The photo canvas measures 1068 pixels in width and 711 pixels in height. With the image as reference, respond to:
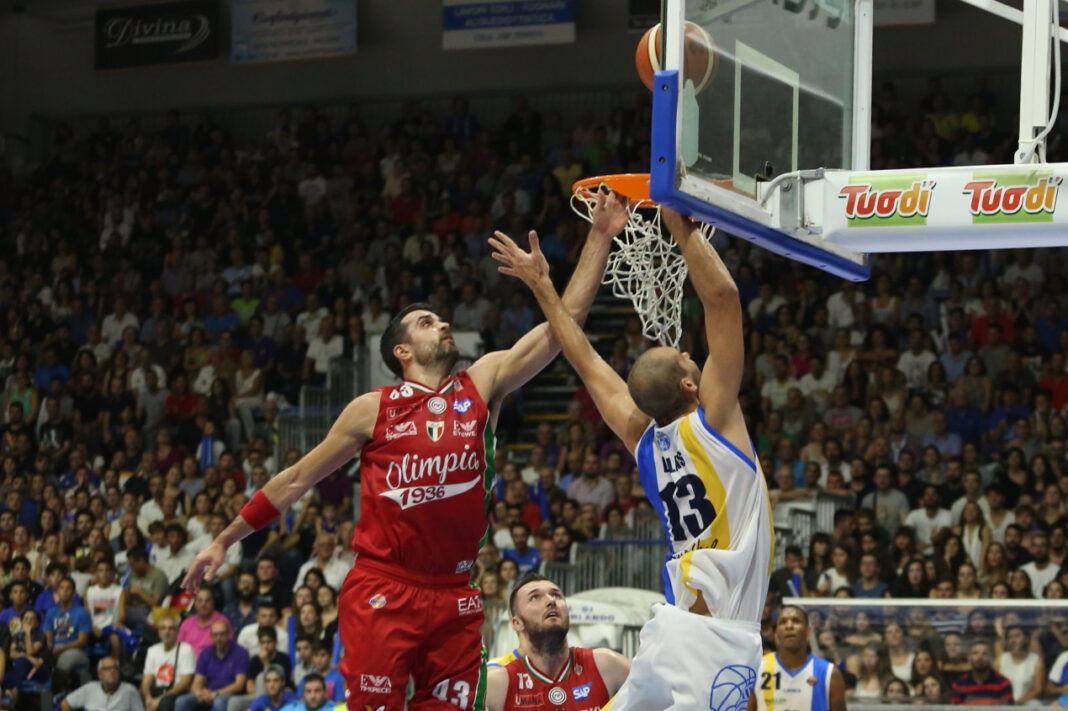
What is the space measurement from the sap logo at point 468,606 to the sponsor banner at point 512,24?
1500 cm

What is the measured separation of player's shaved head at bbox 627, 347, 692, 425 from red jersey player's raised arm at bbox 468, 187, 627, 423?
64 centimetres

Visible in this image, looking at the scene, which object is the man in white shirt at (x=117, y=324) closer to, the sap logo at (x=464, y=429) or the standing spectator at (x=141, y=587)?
the standing spectator at (x=141, y=587)

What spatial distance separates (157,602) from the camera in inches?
569

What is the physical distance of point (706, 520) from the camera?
5402mm

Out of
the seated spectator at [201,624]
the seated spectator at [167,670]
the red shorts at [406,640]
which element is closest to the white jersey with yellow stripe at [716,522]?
the red shorts at [406,640]

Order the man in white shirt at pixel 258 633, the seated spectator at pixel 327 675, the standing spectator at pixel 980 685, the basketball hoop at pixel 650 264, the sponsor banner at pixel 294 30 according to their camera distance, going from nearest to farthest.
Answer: the basketball hoop at pixel 650 264
the standing spectator at pixel 980 685
the seated spectator at pixel 327 675
the man in white shirt at pixel 258 633
the sponsor banner at pixel 294 30

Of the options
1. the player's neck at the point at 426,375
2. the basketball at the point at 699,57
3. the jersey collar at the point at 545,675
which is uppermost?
the basketball at the point at 699,57

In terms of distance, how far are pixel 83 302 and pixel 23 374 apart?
1546 millimetres

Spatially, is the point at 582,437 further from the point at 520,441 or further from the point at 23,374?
the point at 23,374

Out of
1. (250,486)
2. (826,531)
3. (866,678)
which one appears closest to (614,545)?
(826,531)

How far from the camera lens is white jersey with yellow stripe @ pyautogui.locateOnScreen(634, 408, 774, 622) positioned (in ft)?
17.4

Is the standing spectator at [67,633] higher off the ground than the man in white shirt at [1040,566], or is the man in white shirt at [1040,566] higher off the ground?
the man in white shirt at [1040,566]

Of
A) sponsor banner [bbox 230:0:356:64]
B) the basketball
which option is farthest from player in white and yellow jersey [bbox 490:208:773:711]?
sponsor banner [bbox 230:0:356:64]

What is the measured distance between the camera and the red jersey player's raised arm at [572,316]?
6102 mm
